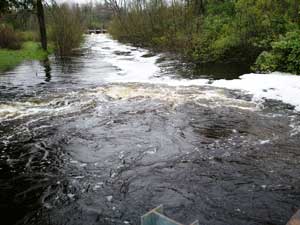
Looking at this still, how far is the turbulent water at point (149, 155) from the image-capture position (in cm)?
500

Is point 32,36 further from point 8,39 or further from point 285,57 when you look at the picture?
point 285,57

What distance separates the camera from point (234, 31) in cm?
2073

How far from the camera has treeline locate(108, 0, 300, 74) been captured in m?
15.7

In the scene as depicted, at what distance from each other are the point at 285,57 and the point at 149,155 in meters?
10.5

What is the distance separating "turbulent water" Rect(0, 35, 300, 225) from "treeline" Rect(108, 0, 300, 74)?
125 inches

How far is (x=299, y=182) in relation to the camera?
5.61 meters

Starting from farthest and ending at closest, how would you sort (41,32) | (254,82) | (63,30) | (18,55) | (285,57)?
(41,32), (63,30), (18,55), (285,57), (254,82)

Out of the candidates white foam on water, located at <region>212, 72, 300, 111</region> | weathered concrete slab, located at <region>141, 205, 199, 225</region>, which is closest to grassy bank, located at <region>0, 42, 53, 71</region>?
white foam on water, located at <region>212, 72, 300, 111</region>

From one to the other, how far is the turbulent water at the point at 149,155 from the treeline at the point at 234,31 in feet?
10.5

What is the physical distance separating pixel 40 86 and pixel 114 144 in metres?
7.81

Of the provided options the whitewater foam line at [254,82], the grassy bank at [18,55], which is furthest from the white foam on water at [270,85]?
the grassy bank at [18,55]

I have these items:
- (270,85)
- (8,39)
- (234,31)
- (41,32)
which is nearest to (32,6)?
(41,32)

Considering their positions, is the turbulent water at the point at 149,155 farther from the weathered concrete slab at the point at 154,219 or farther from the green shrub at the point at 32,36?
the green shrub at the point at 32,36

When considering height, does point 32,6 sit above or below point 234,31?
above
